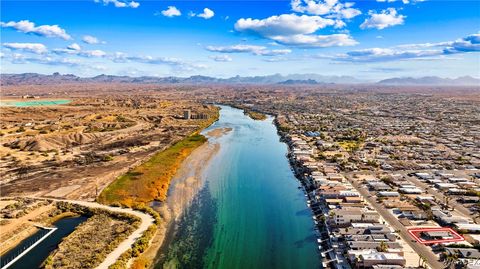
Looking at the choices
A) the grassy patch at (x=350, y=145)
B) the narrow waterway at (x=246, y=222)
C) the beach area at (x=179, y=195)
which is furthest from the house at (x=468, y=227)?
the grassy patch at (x=350, y=145)

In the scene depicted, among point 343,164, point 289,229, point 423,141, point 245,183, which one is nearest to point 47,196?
point 245,183

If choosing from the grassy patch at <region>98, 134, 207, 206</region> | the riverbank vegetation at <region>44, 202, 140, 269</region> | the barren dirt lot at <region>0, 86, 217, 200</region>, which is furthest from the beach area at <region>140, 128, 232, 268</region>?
the barren dirt lot at <region>0, 86, 217, 200</region>

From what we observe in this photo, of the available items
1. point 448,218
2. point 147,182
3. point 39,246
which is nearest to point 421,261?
point 448,218

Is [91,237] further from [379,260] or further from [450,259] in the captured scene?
[450,259]

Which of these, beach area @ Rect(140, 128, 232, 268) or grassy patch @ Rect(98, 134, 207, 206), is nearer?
beach area @ Rect(140, 128, 232, 268)

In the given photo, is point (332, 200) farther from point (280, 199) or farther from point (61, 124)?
point (61, 124)

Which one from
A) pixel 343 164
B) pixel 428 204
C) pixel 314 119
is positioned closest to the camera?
pixel 428 204

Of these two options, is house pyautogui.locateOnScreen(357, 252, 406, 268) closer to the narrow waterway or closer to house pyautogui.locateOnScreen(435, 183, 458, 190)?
the narrow waterway
